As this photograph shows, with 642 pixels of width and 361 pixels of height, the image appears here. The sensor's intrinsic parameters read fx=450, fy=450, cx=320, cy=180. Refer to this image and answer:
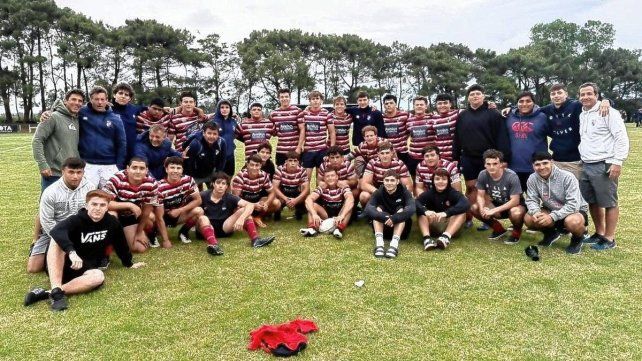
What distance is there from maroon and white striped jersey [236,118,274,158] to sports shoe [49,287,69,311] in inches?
172

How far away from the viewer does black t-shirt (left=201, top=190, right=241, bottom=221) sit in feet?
Result: 21.7

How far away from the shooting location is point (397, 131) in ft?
26.2

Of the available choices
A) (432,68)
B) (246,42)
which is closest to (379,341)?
(246,42)

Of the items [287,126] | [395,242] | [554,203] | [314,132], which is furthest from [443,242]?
[287,126]

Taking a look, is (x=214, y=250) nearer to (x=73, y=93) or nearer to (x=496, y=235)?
(x=73, y=93)

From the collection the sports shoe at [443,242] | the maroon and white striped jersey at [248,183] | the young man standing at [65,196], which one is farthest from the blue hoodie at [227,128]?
the sports shoe at [443,242]

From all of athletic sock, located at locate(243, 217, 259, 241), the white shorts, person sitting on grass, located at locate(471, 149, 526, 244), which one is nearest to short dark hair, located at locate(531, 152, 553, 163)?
person sitting on grass, located at locate(471, 149, 526, 244)

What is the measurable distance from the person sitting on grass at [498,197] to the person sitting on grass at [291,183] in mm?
2760

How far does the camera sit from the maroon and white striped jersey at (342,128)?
326 inches

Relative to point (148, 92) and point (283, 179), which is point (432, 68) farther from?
point (283, 179)

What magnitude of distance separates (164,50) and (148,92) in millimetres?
4538

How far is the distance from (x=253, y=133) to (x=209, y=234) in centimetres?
267

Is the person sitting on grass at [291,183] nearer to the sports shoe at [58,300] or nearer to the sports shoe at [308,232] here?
the sports shoe at [308,232]

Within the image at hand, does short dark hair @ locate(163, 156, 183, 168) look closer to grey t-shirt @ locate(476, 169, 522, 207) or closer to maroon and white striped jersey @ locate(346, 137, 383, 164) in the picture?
maroon and white striped jersey @ locate(346, 137, 383, 164)
